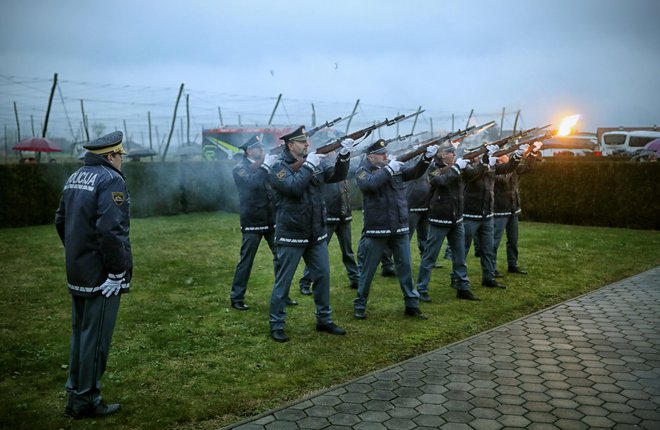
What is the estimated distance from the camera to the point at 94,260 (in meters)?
4.75

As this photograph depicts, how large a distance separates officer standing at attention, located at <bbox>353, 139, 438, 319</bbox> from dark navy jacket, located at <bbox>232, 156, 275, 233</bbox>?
1.36 m

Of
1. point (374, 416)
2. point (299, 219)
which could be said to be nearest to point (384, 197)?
point (299, 219)

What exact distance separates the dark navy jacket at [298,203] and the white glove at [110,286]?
2261mm

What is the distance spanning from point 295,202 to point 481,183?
3.78 meters

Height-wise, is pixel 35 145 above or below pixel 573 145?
above

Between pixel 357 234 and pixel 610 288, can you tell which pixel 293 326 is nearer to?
pixel 610 288

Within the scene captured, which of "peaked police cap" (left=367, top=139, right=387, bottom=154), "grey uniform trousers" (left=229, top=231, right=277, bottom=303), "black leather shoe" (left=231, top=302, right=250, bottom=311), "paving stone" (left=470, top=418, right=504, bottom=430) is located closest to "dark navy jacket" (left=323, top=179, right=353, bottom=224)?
"grey uniform trousers" (left=229, top=231, right=277, bottom=303)

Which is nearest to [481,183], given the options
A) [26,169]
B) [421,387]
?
[421,387]

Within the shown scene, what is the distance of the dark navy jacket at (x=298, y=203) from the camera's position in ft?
21.4

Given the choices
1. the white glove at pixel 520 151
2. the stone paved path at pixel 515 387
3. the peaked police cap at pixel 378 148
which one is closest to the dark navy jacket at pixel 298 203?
the peaked police cap at pixel 378 148

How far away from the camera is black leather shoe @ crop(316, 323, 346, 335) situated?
22.5 ft

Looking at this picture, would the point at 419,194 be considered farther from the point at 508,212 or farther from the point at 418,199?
the point at 508,212

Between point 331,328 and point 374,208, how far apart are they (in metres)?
1.64

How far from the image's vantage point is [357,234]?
14875 mm
